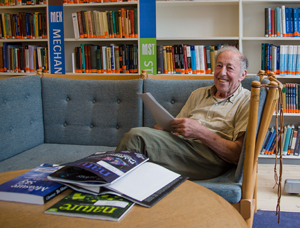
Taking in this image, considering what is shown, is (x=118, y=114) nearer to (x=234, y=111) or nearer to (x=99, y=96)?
(x=99, y=96)

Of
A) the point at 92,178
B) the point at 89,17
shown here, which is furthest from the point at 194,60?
the point at 92,178

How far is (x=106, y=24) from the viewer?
3.06m

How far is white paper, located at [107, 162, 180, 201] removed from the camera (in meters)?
0.82

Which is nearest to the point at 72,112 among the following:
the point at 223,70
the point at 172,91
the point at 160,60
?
the point at 172,91

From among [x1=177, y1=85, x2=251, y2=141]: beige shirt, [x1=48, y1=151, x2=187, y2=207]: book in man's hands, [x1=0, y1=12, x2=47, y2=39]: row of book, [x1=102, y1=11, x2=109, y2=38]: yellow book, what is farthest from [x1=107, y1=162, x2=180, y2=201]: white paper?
[x1=0, y1=12, x2=47, y2=39]: row of book

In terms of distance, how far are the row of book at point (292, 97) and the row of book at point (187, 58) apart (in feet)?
2.44

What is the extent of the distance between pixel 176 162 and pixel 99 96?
803mm

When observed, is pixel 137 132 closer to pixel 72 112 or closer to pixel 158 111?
pixel 158 111

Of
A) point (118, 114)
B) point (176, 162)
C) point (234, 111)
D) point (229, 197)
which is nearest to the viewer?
point (229, 197)

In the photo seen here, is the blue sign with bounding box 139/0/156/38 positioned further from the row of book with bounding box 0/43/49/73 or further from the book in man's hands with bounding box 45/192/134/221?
the book in man's hands with bounding box 45/192/134/221

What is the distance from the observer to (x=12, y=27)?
3.29 m

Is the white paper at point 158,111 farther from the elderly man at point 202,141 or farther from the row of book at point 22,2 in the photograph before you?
the row of book at point 22,2

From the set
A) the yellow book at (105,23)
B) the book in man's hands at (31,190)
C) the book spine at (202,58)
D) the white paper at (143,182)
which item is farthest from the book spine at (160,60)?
the book in man's hands at (31,190)

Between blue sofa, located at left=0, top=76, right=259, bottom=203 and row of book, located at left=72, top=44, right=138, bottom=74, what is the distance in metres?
1.11
